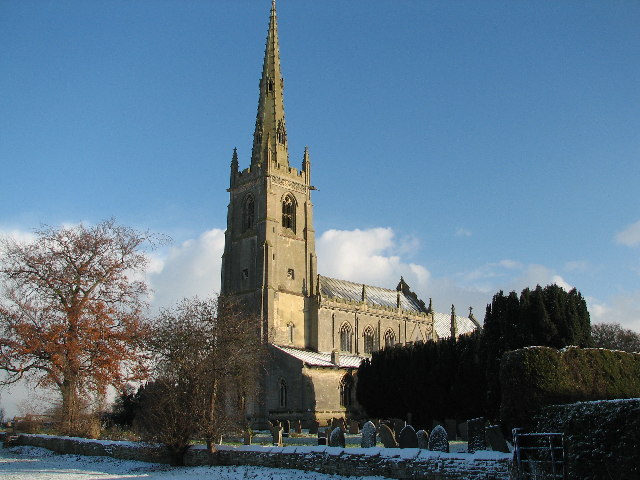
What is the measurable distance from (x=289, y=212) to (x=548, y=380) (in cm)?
4094

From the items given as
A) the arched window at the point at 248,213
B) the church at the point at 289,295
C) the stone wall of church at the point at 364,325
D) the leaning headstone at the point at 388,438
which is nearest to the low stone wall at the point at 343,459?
the leaning headstone at the point at 388,438

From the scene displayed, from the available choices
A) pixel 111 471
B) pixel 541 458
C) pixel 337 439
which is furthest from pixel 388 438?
pixel 111 471

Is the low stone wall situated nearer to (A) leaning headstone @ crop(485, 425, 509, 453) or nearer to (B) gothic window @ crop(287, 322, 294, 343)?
(A) leaning headstone @ crop(485, 425, 509, 453)

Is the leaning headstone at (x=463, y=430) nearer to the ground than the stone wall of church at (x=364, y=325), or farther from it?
nearer to the ground

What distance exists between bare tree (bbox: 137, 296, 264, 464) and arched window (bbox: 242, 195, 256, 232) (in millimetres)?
21753

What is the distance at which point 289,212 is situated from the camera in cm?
5397

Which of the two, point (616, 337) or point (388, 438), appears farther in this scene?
point (616, 337)

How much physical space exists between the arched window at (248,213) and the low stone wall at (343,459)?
96.3 ft

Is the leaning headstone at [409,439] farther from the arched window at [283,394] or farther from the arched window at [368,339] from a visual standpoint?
the arched window at [368,339]

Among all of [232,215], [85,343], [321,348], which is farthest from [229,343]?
[232,215]

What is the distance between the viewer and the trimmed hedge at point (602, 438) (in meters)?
11.2

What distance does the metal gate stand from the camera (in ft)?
40.5

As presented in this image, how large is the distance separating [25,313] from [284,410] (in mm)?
21862

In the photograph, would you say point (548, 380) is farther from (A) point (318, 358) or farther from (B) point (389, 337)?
(B) point (389, 337)
